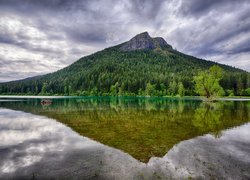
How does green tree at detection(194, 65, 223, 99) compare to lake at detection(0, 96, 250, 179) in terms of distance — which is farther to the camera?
green tree at detection(194, 65, 223, 99)

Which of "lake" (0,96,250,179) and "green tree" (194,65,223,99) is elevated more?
"green tree" (194,65,223,99)

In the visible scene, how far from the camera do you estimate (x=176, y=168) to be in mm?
12812

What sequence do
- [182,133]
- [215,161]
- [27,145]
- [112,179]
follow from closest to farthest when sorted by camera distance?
[112,179], [215,161], [27,145], [182,133]

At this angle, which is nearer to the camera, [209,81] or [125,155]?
[125,155]

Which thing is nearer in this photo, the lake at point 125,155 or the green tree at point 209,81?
the lake at point 125,155

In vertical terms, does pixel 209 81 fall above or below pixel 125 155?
above

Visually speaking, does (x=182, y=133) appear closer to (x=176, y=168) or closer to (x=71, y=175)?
(x=176, y=168)

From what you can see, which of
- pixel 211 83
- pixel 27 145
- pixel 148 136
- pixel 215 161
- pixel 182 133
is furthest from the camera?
pixel 211 83

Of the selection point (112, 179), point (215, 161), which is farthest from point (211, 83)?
point (112, 179)

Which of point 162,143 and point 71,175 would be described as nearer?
point 71,175

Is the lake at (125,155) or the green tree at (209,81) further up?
the green tree at (209,81)

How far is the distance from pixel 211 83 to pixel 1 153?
96596 mm

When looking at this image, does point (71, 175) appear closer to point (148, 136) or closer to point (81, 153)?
point (81, 153)

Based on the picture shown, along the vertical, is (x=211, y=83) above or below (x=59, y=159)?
above
